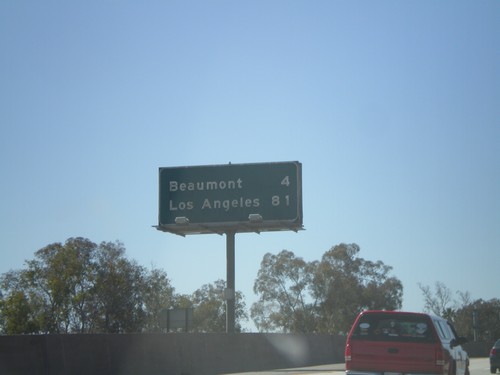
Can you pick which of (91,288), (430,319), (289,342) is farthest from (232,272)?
(91,288)

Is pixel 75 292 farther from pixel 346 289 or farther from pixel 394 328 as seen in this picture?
pixel 394 328

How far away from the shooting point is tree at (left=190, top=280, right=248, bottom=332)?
3558 inches

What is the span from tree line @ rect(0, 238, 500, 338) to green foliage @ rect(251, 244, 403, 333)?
106 millimetres

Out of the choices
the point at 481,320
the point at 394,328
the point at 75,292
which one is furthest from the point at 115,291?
the point at 481,320

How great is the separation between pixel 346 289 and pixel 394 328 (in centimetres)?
6647

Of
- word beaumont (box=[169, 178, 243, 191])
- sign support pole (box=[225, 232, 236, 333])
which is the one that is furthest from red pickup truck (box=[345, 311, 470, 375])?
sign support pole (box=[225, 232, 236, 333])

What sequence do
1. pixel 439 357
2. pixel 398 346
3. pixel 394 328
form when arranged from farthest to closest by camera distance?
pixel 394 328
pixel 398 346
pixel 439 357

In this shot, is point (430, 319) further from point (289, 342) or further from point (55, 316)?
A: point (55, 316)

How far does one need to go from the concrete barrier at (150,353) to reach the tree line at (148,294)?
20.4m

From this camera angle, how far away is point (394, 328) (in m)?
15.9

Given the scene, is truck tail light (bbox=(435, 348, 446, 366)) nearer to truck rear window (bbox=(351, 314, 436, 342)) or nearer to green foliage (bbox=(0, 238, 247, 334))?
truck rear window (bbox=(351, 314, 436, 342))

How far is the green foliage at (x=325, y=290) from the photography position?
81938mm

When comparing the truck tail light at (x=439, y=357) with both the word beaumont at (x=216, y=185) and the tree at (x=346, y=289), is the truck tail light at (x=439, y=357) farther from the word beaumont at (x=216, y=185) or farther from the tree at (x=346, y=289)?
the tree at (x=346, y=289)

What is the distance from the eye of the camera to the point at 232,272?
39.6 metres
